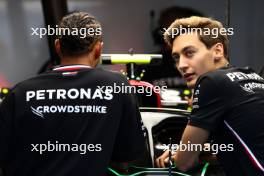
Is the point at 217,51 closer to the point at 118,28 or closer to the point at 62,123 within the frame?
the point at 62,123

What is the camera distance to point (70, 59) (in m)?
1.66

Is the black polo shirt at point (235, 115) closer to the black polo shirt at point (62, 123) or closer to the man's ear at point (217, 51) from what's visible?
the man's ear at point (217, 51)

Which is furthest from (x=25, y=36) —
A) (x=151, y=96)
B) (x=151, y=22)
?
(x=151, y=96)

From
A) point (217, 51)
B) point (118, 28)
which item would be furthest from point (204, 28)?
point (118, 28)

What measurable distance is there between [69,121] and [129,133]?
0.72 ft

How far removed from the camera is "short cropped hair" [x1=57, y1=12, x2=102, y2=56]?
64.3 inches

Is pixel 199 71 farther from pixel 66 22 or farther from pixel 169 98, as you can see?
pixel 169 98

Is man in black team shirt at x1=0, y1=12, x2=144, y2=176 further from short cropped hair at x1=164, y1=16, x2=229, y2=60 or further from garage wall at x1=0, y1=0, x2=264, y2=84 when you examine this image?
garage wall at x1=0, y1=0, x2=264, y2=84

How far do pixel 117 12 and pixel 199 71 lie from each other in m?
3.26

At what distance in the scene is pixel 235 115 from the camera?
1.59 meters

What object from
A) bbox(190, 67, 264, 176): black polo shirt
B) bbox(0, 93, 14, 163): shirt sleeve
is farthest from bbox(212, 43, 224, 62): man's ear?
bbox(0, 93, 14, 163): shirt sleeve

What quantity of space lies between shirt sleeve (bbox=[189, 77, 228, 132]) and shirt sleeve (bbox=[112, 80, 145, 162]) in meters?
0.20

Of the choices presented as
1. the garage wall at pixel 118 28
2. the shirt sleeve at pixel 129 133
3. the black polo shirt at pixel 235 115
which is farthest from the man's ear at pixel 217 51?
the garage wall at pixel 118 28

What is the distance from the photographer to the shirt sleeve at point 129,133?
164 centimetres
